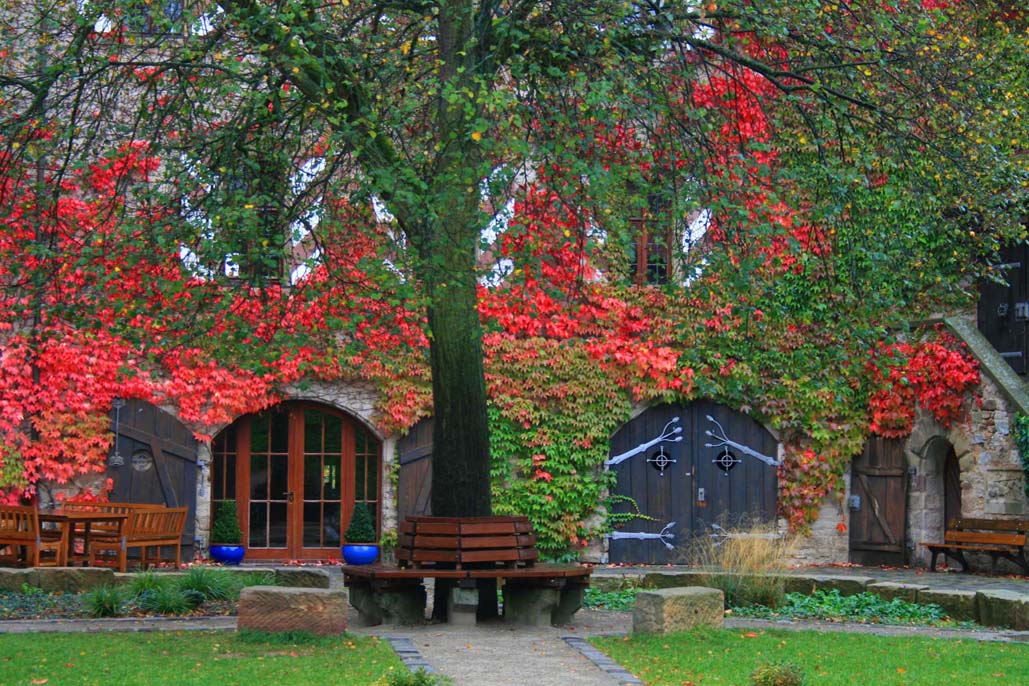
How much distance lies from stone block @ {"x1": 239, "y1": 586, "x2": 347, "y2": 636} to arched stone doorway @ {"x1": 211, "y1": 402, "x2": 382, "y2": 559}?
7050 millimetres

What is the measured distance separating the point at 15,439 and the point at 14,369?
0.75 m

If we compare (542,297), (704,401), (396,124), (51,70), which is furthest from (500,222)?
(704,401)

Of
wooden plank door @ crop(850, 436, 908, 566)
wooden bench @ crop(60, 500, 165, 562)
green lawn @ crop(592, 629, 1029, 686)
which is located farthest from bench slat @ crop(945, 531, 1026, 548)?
wooden bench @ crop(60, 500, 165, 562)

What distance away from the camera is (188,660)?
7.50 meters

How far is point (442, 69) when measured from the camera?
31.2 ft

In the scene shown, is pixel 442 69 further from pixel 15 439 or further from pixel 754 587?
pixel 15 439

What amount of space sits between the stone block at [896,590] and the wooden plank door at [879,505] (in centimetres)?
448

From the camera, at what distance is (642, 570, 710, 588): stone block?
10.8 meters

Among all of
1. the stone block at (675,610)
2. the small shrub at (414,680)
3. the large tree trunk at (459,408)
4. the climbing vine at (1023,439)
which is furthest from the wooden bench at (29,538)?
the climbing vine at (1023,439)

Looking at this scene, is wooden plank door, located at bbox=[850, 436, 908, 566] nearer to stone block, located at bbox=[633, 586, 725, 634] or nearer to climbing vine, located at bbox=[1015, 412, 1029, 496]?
climbing vine, located at bbox=[1015, 412, 1029, 496]

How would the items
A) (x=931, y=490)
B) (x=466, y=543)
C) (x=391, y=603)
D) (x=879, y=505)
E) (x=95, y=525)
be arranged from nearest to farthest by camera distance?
1. (x=466, y=543)
2. (x=391, y=603)
3. (x=95, y=525)
4. (x=931, y=490)
5. (x=879, y=505)

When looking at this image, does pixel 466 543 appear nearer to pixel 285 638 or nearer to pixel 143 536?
pixel 285 638

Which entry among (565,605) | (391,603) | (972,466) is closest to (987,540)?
(972,466)

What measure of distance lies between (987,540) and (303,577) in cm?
716
